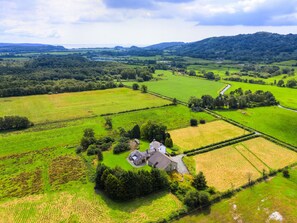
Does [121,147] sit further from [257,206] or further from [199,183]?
[257,206]

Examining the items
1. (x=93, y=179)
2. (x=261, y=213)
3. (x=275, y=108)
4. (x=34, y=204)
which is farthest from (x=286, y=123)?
(x=34, y=204)

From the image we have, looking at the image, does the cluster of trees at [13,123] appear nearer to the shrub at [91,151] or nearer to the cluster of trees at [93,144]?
the cluster of trees at [93,144]

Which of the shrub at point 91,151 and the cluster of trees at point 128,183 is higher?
the cluster of trees at point 128,183

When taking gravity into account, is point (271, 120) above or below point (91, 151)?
below

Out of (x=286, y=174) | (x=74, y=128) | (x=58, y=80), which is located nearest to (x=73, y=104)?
(x=74, y=128)

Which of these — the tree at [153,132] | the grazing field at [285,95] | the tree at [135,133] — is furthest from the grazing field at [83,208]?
the grazing field at [285,95]

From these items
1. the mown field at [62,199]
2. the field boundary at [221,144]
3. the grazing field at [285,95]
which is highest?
the mown field at [62,199]
